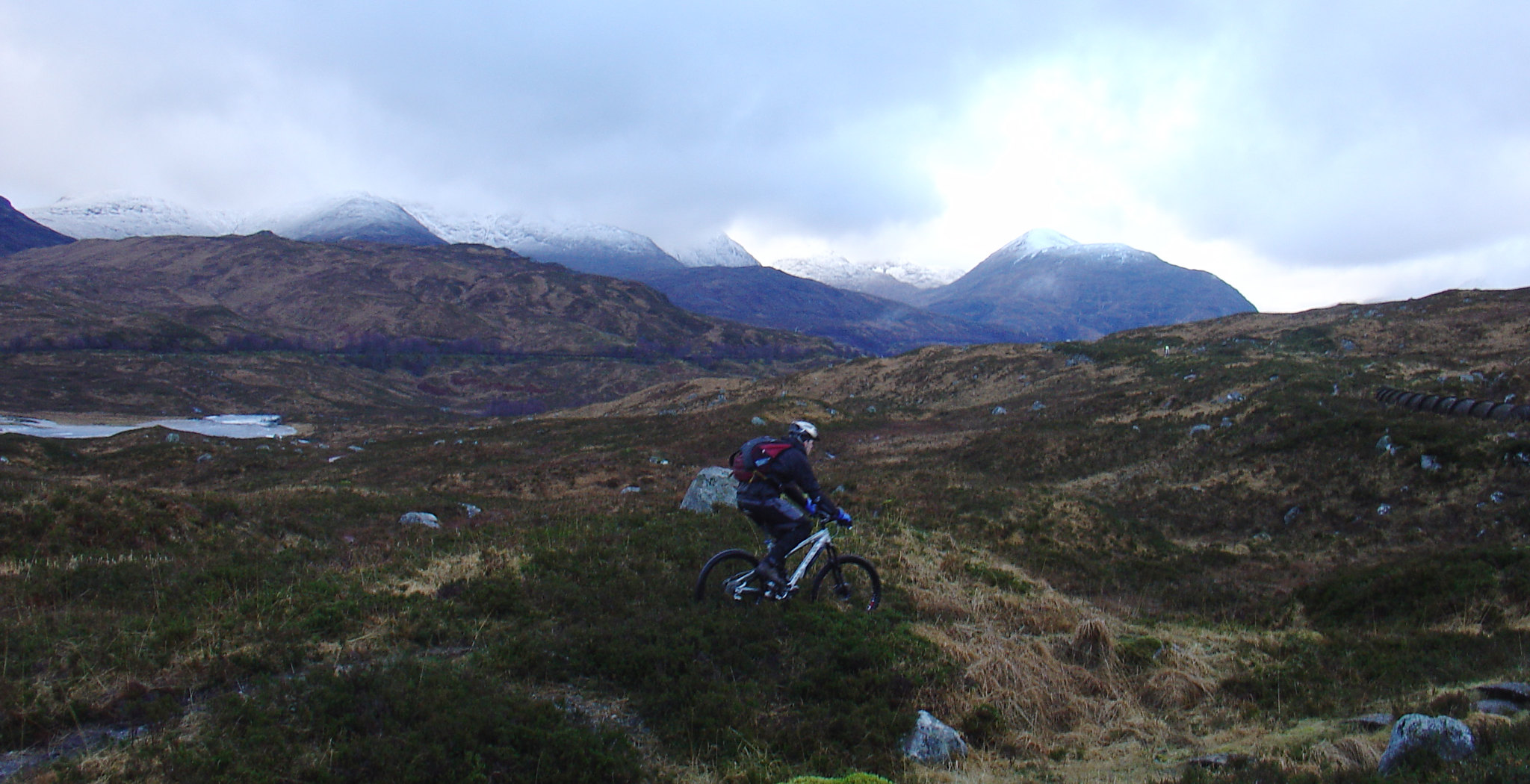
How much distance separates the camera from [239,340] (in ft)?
502

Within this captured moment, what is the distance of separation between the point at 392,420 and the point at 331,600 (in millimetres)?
104041

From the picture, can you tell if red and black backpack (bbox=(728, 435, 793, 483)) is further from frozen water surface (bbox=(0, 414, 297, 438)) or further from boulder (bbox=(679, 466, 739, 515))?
frozen water surface (bbox=(0, 414, 297, 438))

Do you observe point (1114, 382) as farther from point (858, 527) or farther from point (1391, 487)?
point (858, 527)

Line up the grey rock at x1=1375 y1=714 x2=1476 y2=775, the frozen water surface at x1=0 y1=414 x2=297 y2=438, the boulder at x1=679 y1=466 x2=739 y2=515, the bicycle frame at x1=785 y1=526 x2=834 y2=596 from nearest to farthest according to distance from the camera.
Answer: the grey rock at x1=1375 y1=714 x2=1476 y2=775
the bicycle frame at x1=785 y1=526 x2=834 y2=596
the boulder at x1=679 y1=466 x2=739 y2=515
the frozen water surface at x1=0 y1=414 x2=297 y2=438

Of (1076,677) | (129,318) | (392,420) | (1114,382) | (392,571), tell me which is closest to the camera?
(1076,677)

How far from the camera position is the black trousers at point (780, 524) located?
31.4 feet

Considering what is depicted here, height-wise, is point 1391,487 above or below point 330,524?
above

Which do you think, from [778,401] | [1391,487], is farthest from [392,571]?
[778,401]

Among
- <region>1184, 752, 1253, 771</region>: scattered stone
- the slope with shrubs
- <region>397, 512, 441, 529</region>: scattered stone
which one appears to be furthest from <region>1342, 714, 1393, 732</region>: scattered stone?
<region>397, 512, 441, 529</region>: scattered stone

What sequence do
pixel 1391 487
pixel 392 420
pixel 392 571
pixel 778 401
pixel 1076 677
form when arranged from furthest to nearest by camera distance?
pixel 392 420 → pixel 778 401 → pixel 1391 487 → pixel 392 571 → pixel 1076 677

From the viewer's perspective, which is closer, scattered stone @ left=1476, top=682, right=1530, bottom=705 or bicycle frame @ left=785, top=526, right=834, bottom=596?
scattered stone @ left=1476, top=682, right=1530, bottom=705

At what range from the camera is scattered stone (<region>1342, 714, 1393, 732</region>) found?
7.24 meters

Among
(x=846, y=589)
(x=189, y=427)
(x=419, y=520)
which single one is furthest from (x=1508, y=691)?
(x=189, y=427)

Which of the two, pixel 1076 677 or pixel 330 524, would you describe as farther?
pixel 330 524
